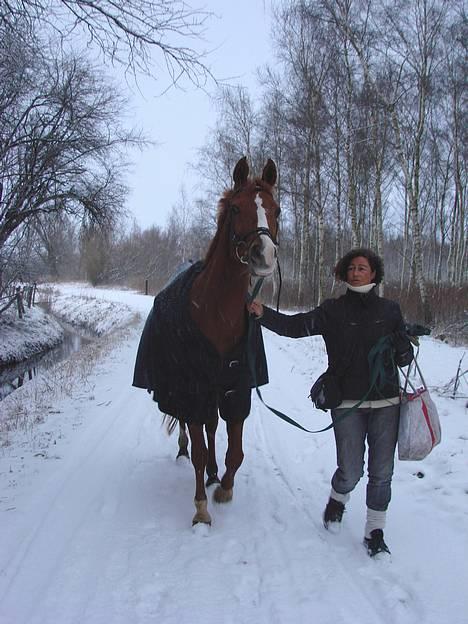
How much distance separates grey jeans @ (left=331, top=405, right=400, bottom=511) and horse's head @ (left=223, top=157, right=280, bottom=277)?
1.13 meters

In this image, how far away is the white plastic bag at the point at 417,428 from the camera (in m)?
2.59

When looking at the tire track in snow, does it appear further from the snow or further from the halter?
the halter

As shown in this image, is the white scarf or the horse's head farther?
the white scarf

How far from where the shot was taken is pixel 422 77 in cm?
1266

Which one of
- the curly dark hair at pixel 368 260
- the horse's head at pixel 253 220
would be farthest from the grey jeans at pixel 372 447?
the horse's head at pixel 253 220

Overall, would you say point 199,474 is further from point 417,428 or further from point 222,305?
point 417,428

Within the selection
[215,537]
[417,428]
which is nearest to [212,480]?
[215,537]

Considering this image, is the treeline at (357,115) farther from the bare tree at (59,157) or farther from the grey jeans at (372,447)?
the grey jeans at (372,447)

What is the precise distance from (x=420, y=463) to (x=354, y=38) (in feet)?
43.7

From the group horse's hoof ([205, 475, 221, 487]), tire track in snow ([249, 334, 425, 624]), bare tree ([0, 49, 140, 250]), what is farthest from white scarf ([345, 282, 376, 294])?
bare tree ([0, 49, 140, 250])

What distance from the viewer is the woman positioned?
8.93 ft

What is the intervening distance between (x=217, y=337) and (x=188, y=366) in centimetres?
29

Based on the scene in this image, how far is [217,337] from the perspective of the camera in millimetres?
3090

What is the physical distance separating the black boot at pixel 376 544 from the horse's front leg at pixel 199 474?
3.51 feet
